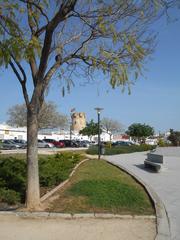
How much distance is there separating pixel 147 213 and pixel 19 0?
17.5 feet

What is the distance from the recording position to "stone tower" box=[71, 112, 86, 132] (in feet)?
422

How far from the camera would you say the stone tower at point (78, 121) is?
422 ft

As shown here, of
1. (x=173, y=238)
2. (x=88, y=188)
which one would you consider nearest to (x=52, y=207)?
(x=88, y=188)

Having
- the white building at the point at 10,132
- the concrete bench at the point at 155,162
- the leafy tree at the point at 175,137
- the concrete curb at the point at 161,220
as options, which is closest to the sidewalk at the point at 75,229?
the concrete curb at the point at 161,220

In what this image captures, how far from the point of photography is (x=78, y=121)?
5187 inches

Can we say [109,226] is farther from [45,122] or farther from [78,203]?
[45,122]

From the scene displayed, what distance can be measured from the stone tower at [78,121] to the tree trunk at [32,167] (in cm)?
11805

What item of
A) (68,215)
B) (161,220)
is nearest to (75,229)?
(68,215)

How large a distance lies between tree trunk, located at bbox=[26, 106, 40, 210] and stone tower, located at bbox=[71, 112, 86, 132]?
11805 cm

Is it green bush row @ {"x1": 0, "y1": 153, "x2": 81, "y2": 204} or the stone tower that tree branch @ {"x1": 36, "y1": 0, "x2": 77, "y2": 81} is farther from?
the stone tower

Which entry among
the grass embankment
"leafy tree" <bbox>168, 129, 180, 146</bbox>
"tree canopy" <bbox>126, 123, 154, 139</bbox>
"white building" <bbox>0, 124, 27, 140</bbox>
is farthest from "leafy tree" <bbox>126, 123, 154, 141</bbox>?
the grass embankment

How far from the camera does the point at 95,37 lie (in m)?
10.0

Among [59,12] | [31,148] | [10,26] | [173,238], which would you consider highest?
[59,12]

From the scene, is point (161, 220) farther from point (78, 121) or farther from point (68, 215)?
point (78, 121)
